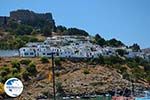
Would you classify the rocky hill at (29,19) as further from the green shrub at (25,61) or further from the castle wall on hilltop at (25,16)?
the green shrub at (25,61)

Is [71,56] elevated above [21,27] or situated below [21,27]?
below

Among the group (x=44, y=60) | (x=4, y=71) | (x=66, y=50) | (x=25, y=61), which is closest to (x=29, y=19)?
(x=66, y=50)

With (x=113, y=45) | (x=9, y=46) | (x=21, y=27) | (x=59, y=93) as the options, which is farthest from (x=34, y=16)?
(x=59, y=93)

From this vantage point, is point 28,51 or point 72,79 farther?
point 28,51

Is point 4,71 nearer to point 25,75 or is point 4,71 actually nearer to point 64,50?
point 25,75

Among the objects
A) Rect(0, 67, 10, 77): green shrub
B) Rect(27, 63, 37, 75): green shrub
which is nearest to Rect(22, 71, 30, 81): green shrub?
Rect(27, 63, 37, 75): green shrub

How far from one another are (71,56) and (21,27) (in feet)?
96.4

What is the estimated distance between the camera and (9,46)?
9038cm

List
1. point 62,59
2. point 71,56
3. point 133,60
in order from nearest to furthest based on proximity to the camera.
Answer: point 62,59, point 71,56, point 133,60

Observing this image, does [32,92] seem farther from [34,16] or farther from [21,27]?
[34,16]

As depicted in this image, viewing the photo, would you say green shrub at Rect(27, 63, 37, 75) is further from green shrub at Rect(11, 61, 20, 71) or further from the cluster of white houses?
the cluster of white houses

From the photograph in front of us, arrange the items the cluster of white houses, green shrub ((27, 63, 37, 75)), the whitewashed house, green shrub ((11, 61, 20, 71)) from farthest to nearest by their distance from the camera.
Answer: the cluster of white houses < the whitewashed house < green shrub ((11, 61, 20, 71)) < green shrub ((27, 63, 37, 75))

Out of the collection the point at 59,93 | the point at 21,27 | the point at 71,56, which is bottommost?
the point at 59,93

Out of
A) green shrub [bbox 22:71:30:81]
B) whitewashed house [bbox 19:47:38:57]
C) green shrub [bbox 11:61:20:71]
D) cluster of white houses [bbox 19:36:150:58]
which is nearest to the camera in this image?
green shrub [bbox 22:71:30:81]
